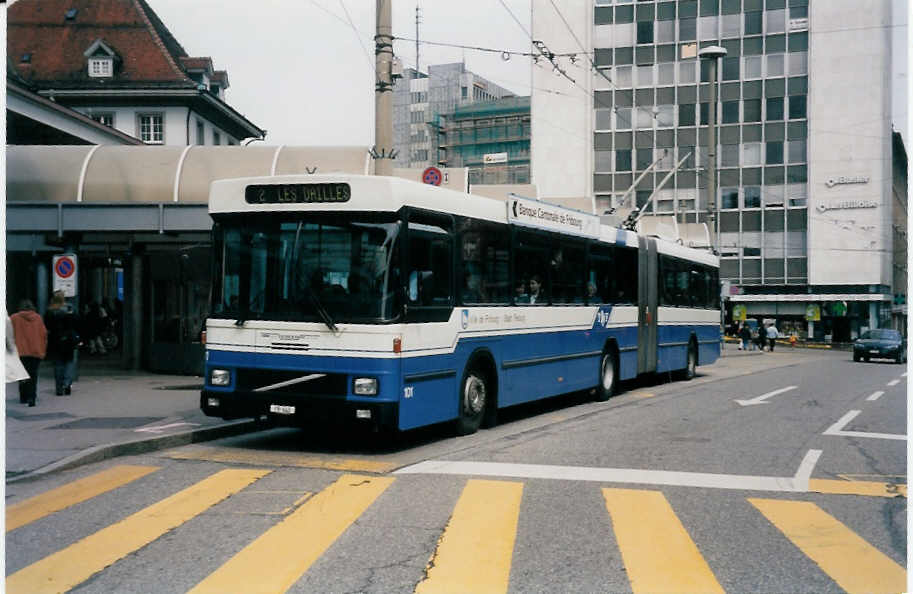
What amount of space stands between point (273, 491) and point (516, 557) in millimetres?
2892

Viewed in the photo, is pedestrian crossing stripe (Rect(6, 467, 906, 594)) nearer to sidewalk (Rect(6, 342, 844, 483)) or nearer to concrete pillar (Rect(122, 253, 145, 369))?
sidewalk (Rect(6, 342, 844, 483))

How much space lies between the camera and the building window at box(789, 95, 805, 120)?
6347 cm

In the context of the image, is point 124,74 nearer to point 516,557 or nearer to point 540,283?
point 540,283

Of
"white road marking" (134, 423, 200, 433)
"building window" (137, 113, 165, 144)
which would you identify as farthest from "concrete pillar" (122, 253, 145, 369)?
"building window" (137, 113, 165, 144)

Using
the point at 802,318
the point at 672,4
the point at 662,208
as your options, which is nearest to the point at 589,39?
the point at 672,4

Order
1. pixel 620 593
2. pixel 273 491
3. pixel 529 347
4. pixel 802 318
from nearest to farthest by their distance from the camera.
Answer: pixel 620 593 → pixel 273 491 → pixel 529 347 → pixel 802 318

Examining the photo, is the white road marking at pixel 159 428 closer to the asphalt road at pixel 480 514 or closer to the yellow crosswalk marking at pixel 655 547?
the asphalt road at pixel 480 514

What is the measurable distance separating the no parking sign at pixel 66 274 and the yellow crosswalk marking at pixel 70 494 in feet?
30.2

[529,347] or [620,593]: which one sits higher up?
[529,347]

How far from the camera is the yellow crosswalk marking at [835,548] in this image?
6070 millimetres

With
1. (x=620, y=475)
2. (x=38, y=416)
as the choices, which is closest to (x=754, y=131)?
(x=38, y=416)

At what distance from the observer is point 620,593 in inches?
224

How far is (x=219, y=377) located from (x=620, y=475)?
14.2 ft

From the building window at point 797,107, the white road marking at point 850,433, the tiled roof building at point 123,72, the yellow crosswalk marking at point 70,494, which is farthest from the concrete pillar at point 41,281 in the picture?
the building window at point 797,107
